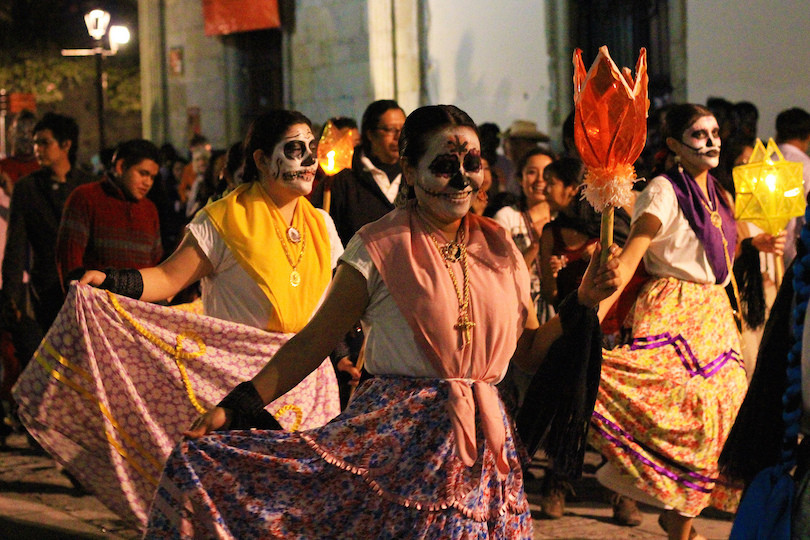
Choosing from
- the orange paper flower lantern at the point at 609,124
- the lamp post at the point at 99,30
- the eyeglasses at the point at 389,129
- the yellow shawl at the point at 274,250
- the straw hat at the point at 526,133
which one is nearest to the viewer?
the orange paper flower lantern at the point at 609,124

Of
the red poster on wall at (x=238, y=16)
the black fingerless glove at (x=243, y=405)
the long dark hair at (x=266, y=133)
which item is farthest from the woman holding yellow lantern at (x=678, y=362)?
the red poster on wall at (x=238, y=16)

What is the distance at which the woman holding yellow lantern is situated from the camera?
5930 mm

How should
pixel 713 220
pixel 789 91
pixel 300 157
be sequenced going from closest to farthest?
pixel 300 157 < pixel 713 220 < pixel 789 91

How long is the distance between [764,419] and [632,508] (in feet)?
11.5

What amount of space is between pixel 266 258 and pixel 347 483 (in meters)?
1.91

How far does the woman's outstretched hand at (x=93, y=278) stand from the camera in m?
5.42

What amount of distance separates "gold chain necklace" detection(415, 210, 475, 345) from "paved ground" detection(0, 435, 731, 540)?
2.92 m

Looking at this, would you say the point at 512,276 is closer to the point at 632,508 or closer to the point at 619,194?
the point at 619,194

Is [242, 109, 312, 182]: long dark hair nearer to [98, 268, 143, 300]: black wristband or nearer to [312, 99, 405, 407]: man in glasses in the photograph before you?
[98, 268, 143, 300]: black wristband

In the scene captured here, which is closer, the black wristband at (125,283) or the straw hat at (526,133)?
the black wristband at (125,283)

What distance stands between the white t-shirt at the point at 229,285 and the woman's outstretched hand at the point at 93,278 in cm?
41

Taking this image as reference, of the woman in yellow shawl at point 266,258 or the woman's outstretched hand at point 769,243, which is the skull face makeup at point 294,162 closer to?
the woman in yellow shawl at point 266,258

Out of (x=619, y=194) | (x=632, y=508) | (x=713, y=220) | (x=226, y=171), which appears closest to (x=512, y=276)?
(x=619, y=194)

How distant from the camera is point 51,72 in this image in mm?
39094
